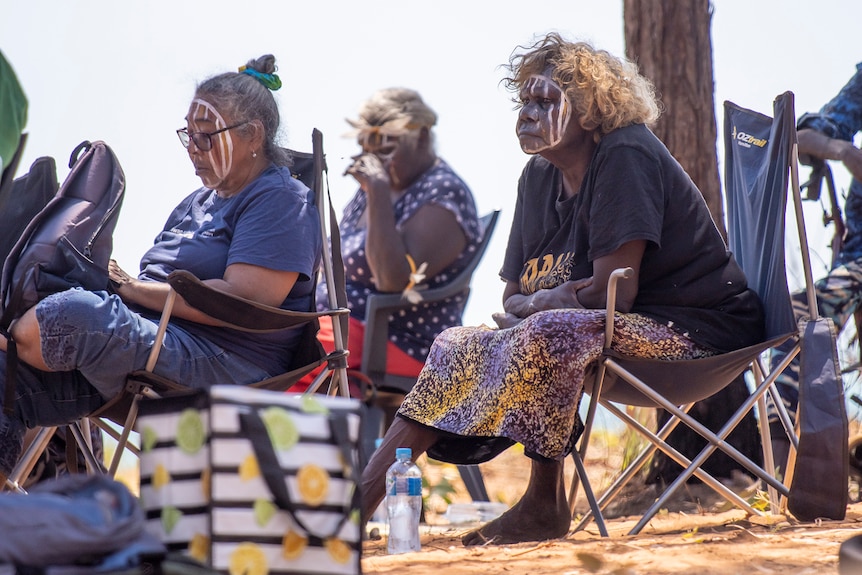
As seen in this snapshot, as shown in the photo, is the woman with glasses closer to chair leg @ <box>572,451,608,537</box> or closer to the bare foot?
the bare foot

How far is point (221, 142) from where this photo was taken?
3.18m

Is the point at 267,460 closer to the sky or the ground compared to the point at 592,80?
closer to the ground

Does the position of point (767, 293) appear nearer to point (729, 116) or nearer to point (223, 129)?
point (729, 116)

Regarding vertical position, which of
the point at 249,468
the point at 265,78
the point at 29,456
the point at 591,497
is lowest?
the point at 591,497

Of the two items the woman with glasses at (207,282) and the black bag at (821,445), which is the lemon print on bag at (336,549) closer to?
the woman with glasses at (207,282)

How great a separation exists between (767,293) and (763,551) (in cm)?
100

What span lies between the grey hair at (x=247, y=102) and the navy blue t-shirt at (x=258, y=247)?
0.11 metres

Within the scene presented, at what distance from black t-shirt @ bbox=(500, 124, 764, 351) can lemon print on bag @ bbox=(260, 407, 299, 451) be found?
135 centimetres

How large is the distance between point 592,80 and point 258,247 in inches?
43.4

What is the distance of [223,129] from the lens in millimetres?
3188

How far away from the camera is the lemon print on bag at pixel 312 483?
1766 mm

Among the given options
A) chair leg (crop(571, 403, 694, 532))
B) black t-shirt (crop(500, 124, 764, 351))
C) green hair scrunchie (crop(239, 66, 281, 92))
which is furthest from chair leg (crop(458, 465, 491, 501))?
green hair scrunchie (crop(239, 66, 281, 92))

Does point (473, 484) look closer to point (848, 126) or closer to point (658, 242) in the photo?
point (658, 242)

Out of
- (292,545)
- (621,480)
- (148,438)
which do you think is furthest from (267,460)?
(621,480)
